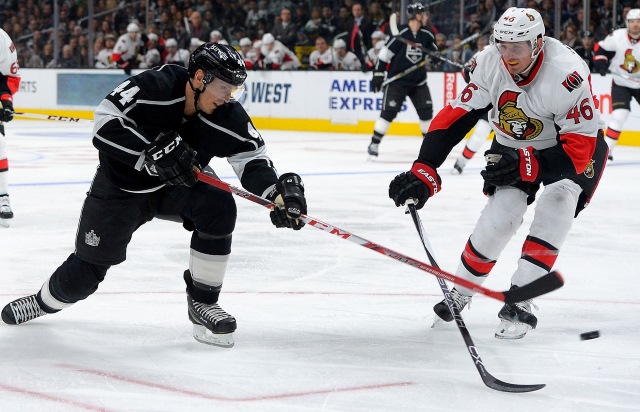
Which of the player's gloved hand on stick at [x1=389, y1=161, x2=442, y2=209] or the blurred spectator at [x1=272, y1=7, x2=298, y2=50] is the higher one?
the player's gloved hand on stick at [x1=389, y1=161, x2=442, y2=209]

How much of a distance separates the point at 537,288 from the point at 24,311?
4.79 feet

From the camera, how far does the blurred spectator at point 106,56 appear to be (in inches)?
586

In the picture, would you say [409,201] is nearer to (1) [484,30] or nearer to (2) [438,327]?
(2) [438,327]

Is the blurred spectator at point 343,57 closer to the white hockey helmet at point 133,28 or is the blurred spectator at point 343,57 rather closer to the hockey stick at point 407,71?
the hockey stick at point 407,71

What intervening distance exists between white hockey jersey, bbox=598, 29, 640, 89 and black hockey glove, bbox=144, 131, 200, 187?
264 inches

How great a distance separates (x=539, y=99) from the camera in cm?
308

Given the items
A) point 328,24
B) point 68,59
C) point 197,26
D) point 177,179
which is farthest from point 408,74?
point 68,59

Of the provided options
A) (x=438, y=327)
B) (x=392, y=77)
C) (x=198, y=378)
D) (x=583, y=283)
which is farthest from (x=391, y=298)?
(x=392, y=77)

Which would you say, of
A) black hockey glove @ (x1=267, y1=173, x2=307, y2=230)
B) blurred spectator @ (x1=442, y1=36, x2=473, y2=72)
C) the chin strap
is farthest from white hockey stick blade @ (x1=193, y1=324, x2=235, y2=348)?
blurred spectator @ (x1=442, y1=36, x2=473, y2=72)

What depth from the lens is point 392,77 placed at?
965 cm

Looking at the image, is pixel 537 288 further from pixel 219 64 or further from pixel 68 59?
pixel 68 59

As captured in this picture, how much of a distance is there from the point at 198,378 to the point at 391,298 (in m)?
1.20

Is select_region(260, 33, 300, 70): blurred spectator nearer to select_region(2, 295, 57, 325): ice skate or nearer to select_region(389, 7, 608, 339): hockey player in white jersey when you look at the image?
select_region(389, 7, 608, 339): hockey player in white jersey

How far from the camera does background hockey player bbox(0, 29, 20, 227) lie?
5.28 meters
